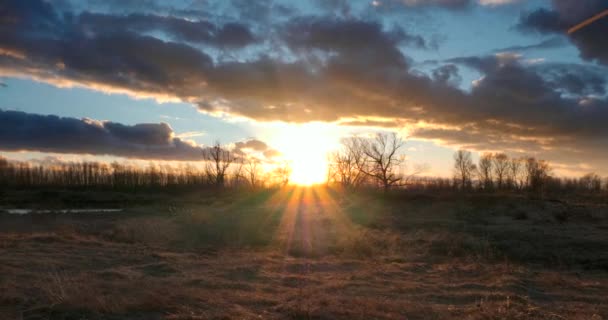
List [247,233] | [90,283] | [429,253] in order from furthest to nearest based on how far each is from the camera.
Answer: [247,233]
[429,253]
[90,283]

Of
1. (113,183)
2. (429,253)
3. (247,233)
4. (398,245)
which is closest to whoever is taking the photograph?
(429,253)

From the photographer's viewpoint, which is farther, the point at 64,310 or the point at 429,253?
the point at 429,253

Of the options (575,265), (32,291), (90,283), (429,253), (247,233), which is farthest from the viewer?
(247,233)

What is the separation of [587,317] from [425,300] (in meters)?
2.62

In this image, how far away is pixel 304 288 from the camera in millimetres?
9656

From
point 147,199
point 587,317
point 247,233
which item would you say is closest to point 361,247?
point 247,233

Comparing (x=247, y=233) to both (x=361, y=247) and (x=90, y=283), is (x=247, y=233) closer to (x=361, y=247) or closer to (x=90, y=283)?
(x=361, y=247)

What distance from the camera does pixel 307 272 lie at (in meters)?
12.3

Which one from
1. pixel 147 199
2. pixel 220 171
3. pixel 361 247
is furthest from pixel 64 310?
pixel 220 171

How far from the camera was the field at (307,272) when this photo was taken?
24.2 feet

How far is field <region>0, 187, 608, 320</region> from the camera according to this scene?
7.38 metres

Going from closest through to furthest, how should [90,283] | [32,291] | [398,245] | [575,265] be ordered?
→ [32,291], [90,283], [575,265], [398,245]

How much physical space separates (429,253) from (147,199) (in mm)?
45209

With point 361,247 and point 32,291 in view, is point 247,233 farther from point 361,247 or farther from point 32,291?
point 32,291
